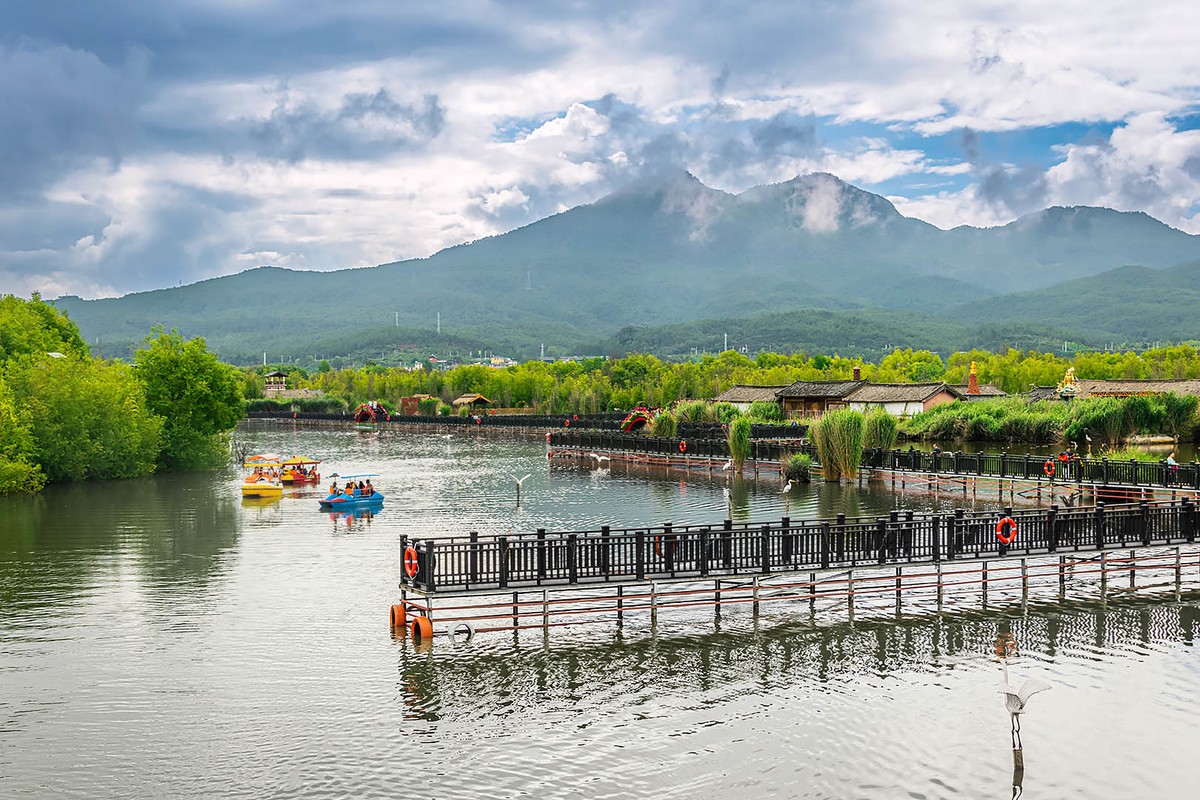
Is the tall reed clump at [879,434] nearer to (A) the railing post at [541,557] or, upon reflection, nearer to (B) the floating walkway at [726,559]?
(B) the floating walkway at [726,559]

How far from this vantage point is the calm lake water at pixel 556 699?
56.1 feet

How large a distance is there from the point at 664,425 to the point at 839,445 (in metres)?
A: 30.9

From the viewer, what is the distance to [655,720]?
19.6m

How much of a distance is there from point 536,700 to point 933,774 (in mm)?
7326

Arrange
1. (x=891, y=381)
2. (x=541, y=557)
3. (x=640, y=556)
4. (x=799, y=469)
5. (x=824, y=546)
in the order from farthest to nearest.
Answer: (x=891, y=381) < (x=799, y=469) < (x=824, y=546) < (x=640, y=556) < (x=541, y=557)

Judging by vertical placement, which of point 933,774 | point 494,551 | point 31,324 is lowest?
point 933,774

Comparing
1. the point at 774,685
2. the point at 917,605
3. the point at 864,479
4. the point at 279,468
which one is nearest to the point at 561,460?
the point at 279,468

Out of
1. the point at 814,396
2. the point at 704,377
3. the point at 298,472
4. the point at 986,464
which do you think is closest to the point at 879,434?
the point at 986,464

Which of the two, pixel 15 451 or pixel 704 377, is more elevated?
pixel 704 377

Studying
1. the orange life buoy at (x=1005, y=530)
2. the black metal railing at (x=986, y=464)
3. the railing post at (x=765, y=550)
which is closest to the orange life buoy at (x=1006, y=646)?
the orange life buoy at (x=1005, y=530)

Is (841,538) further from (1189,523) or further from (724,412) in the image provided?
(724,412)

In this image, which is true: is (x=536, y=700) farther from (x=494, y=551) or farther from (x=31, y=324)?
(x=31, y=324)

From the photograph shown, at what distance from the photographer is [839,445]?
196ft

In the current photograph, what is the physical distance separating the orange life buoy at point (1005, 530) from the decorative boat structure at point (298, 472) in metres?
47.0
